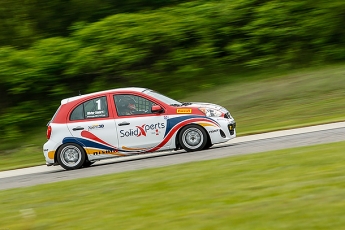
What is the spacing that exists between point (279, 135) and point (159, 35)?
11.6 meters

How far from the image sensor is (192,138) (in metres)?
14.4

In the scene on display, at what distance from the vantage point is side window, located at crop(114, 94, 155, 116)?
47.8ft

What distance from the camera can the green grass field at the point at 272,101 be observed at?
1895cm

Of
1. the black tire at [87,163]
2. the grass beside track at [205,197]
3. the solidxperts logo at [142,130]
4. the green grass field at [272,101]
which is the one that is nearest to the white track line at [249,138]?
the black tire at [87,163]

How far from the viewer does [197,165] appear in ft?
37.7

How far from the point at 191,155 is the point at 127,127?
166 cm

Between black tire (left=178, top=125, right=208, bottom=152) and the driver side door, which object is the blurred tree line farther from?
black tire (left=178, top=125, right=208, bottom=152)

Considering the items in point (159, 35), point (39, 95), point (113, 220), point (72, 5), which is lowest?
point (113, 220)

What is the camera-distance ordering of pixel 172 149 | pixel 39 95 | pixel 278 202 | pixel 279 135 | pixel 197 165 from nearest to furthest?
pixel 278 202, pixel 197 165, pixel 172 149, pixel 279 135, pixel 39 95

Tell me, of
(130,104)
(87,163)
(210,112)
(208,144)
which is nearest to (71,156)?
(87,163)

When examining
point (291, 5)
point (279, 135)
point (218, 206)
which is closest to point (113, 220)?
point (218, 206)

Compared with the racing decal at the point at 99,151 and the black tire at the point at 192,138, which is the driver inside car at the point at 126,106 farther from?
the black tire at the point at 192,138

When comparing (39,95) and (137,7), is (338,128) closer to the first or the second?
(39,95)

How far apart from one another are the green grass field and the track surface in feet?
5.85
